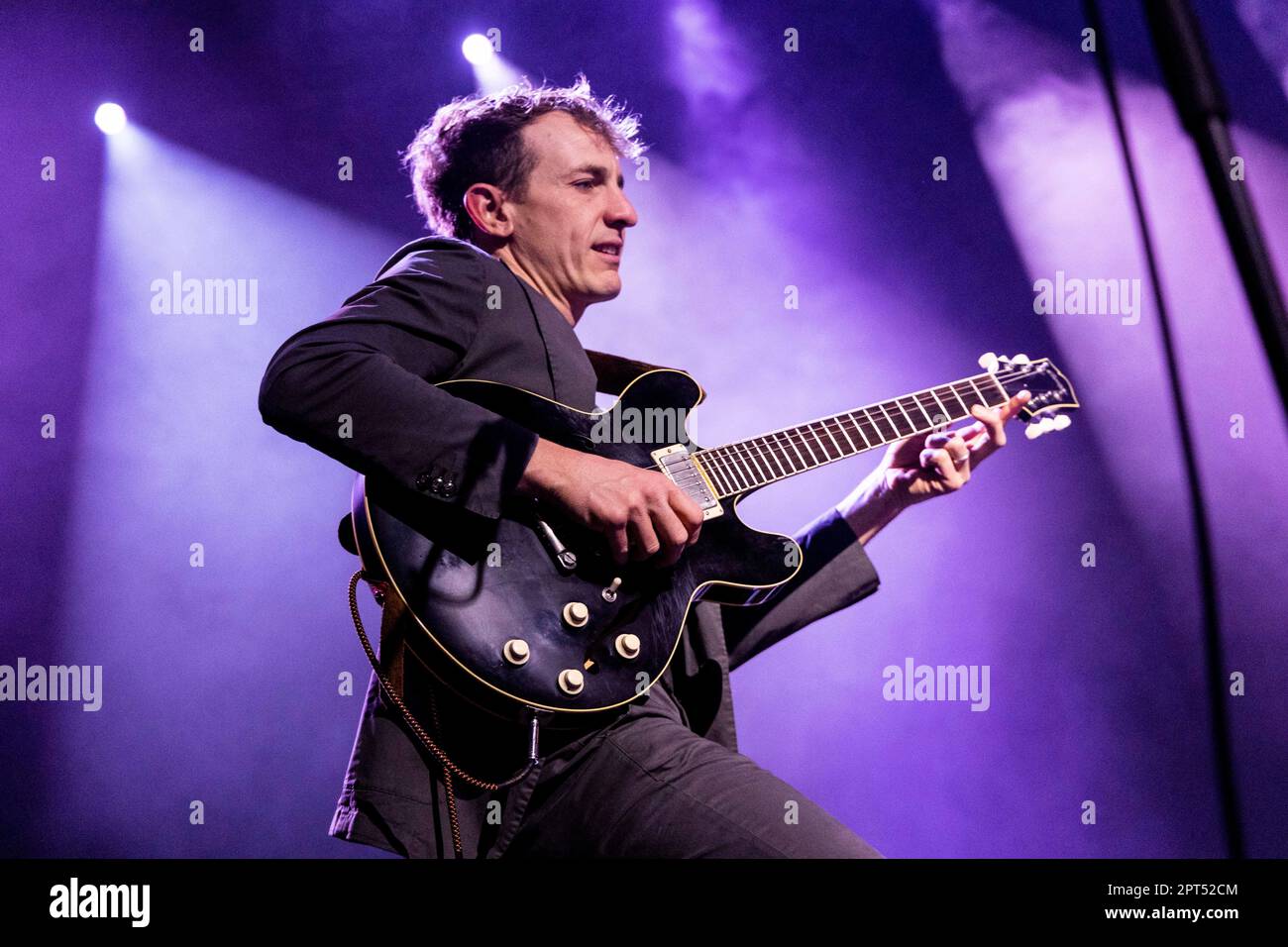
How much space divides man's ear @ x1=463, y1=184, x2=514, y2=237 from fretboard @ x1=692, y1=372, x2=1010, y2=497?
0.69 m

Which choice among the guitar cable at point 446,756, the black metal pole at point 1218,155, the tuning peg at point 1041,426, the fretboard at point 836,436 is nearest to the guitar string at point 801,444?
the fretboard at point 836,436

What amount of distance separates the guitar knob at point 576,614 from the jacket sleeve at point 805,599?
0.51 metres

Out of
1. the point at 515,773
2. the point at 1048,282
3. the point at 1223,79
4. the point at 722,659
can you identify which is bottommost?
the point at 515,773

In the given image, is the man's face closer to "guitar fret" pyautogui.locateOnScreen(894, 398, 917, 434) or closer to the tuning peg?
"guitar fret" pyautogui.locateOnScreen(894, 398, 917, 434)

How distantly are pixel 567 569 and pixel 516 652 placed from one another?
178 mm

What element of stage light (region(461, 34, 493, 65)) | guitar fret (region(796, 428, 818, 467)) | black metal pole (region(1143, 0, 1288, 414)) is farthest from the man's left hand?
stage light (region(461, 34, 493, 65))

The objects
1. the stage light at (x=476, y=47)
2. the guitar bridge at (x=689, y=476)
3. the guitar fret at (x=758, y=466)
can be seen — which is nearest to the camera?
the guitar bridge at (x=689, y=476)

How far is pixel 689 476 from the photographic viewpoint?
78.6 inches

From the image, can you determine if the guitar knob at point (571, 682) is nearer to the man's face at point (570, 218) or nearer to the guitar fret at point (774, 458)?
the guitar fret at point (774, 458)

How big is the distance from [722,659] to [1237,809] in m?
1.70

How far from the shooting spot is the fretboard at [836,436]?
206 centimetres
